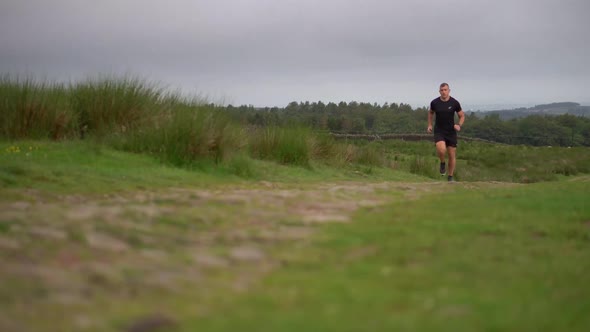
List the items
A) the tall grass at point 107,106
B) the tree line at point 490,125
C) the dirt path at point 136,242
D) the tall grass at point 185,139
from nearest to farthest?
the dirt path at point 136,242, the tall grass at point 185,139, the tall grass at point 107,106, the tree line at point 490,125

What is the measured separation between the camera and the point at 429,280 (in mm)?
3322

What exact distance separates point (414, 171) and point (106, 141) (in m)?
10.4

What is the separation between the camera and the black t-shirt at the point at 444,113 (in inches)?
475

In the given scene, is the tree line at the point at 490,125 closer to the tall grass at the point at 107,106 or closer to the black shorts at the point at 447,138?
the black shorts at the point at 447,138

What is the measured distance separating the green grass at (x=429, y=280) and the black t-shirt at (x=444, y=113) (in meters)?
6.76

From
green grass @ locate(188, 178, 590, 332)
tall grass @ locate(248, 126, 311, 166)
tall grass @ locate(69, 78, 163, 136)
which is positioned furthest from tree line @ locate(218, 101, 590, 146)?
green grass @ locate(188, 178, 590, 332)

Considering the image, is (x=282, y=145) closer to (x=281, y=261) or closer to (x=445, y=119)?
(x=445, y=119)

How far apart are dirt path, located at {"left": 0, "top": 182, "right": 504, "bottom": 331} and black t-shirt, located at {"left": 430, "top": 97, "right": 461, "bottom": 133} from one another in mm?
6247

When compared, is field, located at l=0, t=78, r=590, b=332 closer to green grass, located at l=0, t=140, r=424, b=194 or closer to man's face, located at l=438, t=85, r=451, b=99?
green grass, located at l=0, t=140, r=424, b=194

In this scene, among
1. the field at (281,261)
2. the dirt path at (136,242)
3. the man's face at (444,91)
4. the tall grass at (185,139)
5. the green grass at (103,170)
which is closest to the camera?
the field at (281,261)

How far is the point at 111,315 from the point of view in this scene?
2564mm

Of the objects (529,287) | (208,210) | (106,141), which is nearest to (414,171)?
(106,141)

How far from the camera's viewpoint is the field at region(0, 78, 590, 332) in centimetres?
268

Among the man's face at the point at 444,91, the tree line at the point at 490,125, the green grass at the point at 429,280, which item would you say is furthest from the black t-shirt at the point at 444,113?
the tree line at the point at 490,125
